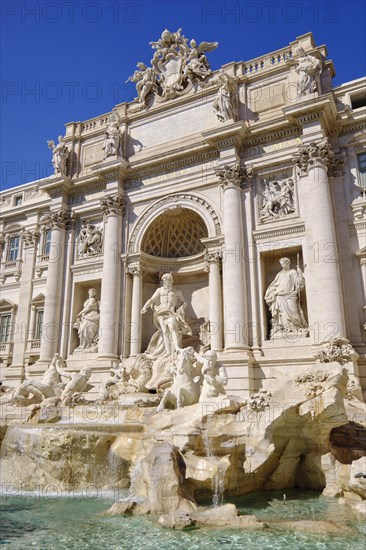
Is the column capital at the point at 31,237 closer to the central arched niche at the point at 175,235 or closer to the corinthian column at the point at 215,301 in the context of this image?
the central arched niche at the point at 175,235

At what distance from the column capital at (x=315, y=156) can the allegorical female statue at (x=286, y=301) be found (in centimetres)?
360

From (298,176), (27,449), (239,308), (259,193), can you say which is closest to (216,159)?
(259,193)

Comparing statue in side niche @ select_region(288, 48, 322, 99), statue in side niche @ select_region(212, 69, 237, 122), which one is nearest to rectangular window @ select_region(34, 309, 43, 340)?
statue in side niche @ select_region(212, 69, 237, 122)

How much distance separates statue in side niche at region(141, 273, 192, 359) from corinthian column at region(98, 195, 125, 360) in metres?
1.56

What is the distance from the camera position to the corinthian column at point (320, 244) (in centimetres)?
1518

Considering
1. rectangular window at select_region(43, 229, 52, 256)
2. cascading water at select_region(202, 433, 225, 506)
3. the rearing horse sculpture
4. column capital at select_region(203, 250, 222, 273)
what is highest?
rectangular window at select_region(43, 229, 52, 256)

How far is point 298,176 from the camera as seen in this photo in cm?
1755

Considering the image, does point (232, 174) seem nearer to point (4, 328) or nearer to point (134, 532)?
point (134, 532)

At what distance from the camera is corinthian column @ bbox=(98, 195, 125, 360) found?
63.6ft

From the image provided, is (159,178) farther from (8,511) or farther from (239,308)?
(8,511)

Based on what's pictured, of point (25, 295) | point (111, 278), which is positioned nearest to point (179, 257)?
point (111, 278)

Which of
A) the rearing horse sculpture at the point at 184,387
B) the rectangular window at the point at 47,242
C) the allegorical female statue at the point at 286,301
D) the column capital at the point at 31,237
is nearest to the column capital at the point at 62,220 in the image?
the rectangular window at the point at 47,242

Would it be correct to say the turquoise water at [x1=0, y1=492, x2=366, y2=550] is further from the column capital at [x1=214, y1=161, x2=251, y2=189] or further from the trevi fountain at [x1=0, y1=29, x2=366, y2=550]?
the column capital at [x1=214, y1=161, x2=251, y2=189]

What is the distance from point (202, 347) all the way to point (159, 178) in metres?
8.14
